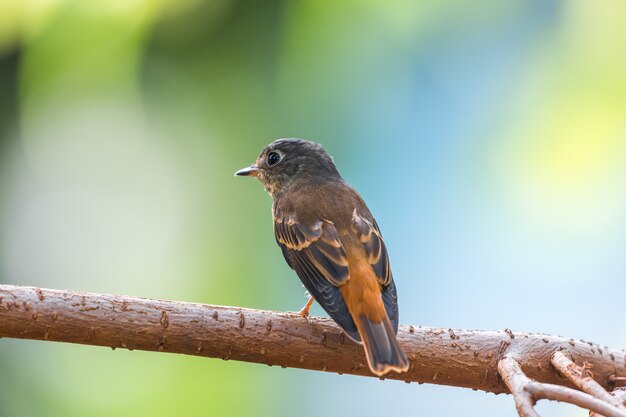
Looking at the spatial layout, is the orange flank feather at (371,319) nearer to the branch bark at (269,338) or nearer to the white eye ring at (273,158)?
the branch bark at (269,338)

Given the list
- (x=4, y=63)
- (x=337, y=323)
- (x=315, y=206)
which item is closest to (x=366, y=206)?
(x=315, y=206)

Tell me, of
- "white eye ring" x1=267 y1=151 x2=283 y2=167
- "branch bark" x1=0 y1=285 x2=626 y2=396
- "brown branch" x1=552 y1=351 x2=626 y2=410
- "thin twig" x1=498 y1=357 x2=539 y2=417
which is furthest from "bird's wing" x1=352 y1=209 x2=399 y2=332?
"white eye ring" x1=267 y1=151 x2=283 y2=167

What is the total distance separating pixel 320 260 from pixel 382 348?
2.10 ft

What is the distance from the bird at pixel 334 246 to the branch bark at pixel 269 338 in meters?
0.11

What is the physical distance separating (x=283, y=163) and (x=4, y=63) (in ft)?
6.86

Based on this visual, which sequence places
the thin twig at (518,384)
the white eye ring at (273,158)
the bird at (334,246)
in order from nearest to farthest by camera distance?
the thin twig at (518,384)
the bird at (334,246)
the white eye ring at (273,158)

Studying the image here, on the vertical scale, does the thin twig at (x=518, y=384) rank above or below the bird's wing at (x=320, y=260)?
below

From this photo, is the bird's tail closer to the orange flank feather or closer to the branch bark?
the orange flank feather

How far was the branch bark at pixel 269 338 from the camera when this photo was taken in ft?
8.95

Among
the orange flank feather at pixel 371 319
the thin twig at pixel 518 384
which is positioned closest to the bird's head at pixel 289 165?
the orange flank feather at pixel 371 319

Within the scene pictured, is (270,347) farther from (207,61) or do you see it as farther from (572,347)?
(207,61)

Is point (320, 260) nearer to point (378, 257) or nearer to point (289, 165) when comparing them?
point (378, 257)

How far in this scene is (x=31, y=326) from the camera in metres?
2.70

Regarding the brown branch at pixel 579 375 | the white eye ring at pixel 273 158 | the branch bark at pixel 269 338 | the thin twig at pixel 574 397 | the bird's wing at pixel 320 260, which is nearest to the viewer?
the thin twig at pixel 574 397
